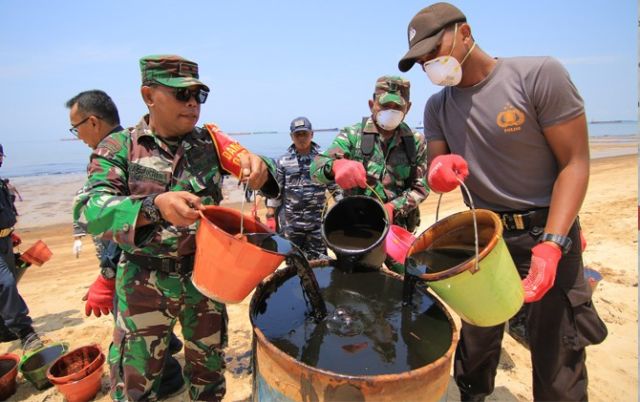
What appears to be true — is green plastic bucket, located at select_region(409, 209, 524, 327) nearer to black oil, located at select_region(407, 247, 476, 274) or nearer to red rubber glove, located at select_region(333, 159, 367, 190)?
black oil, located at select_region(407, 247, 476, 274)

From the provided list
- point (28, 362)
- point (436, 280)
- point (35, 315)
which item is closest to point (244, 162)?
point (436, 280)

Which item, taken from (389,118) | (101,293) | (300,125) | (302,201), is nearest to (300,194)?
(302,201)

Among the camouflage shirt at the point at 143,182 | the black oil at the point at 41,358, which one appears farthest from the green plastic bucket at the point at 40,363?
the camouflage shirt at the point at 143,182

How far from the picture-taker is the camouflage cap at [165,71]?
6.61 ft

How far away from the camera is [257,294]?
72.7 inches

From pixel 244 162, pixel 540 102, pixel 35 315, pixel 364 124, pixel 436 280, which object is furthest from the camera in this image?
pixel 35 315

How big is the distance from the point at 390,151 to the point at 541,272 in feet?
6.16

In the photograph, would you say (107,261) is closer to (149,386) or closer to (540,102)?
(149,386)

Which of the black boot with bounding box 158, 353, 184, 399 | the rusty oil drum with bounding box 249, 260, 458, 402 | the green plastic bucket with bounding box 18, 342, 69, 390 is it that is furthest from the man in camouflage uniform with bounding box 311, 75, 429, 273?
the green plastic bucket with bounding box 18, 342, 69, 390

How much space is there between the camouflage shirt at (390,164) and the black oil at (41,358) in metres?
3.16

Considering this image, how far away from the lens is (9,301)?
148 inches

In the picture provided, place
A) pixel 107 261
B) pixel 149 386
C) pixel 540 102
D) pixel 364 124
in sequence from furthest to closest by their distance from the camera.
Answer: pixel 364 124, pixel 107 261, pixel 149 386, pixel 540 102

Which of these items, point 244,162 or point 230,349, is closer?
point 244,162

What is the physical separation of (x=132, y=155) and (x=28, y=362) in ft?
8.47
